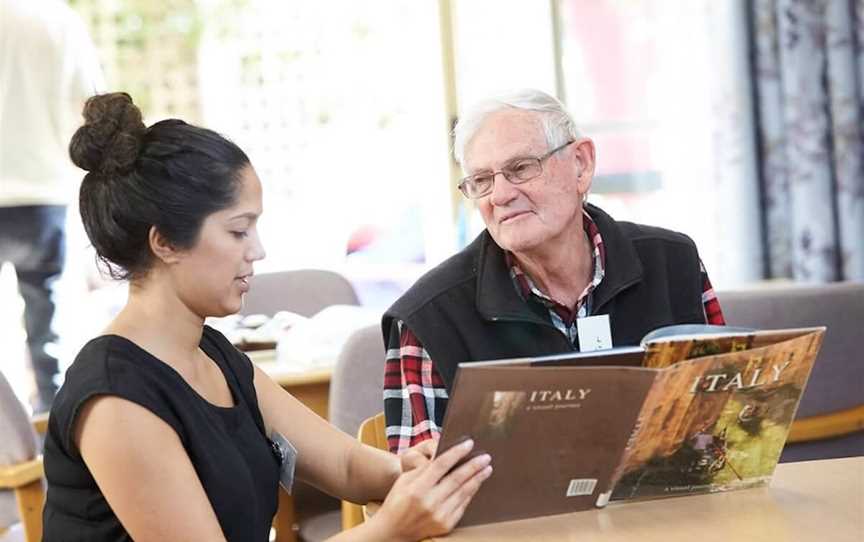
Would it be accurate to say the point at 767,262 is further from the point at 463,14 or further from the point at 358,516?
the point at 358,516

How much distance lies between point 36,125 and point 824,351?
306cm

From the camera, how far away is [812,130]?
13.7ft

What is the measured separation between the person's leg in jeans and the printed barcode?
11.2 ft

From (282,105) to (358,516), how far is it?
6584 millimetres

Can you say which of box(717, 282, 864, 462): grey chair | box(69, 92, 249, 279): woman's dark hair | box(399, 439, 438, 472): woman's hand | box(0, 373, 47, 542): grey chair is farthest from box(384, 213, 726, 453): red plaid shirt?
box(0, 373, 47, 542): grey chair

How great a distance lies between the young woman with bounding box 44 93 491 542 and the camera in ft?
5.32

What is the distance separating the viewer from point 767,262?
4.35m

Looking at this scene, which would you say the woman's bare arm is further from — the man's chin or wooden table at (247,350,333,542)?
wooden table at (247,350,333,542)

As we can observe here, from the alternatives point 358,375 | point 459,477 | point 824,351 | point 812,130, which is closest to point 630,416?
point 459,477

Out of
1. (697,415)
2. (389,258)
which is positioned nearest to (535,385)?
(697,415)

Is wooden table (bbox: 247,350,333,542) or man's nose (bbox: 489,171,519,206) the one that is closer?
man's nose (bbox: 489,171,519,206)

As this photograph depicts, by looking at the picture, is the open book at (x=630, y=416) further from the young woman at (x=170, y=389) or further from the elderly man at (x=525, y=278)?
the elderly man at (x=525, y=278)

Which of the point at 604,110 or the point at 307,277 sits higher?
the point at 604,110

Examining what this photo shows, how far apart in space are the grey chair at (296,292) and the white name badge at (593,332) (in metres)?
1.71
